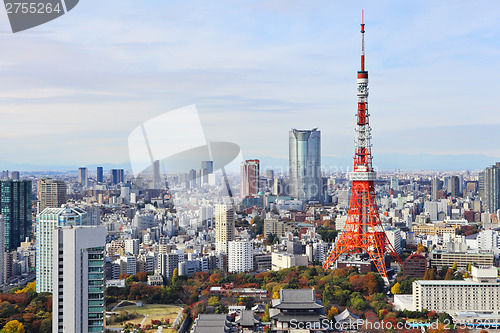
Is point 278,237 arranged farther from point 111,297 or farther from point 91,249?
point 91,249

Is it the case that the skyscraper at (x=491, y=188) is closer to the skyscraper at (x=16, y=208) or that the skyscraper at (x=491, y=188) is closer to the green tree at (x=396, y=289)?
the green tree at (x=396, y=289)

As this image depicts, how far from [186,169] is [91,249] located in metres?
2.47

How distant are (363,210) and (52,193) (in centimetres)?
719

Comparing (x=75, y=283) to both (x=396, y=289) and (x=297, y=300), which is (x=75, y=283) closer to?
(x=297, y=300)

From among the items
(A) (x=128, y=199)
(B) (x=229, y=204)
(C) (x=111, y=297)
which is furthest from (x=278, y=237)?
(C) (x=111, y=297)

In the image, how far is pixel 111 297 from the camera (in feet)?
22.3

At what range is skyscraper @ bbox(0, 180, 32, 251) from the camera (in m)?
11.3

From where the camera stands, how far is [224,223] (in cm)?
1084

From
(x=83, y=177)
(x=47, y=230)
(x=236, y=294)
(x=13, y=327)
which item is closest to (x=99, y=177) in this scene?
(x=83, y=177)

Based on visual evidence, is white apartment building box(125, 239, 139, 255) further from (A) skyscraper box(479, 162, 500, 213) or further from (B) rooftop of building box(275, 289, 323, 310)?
(A) skyscraper box(479, 162, 500, 213)

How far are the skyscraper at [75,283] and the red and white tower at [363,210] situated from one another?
15.5 feet

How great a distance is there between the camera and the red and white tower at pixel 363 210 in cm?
836

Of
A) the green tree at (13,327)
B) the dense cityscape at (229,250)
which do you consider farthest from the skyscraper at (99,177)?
the green tree at (13,327)

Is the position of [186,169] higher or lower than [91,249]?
higher
